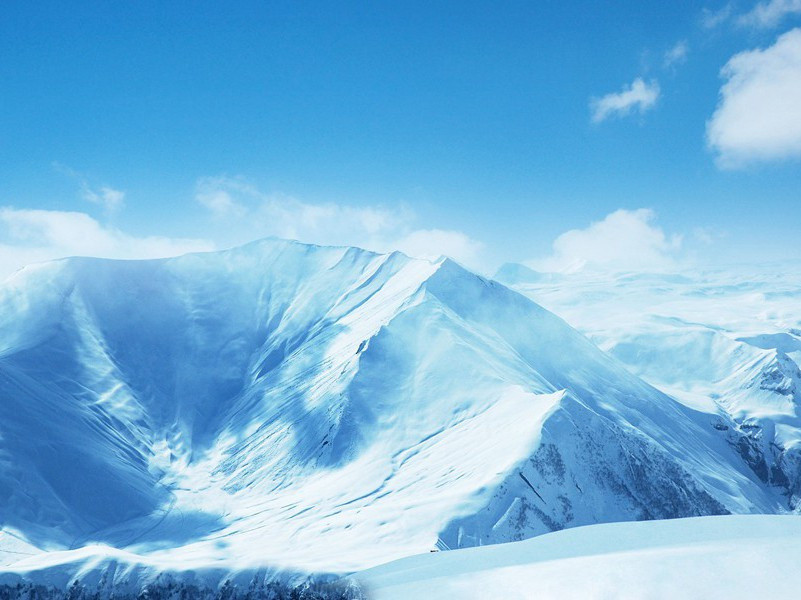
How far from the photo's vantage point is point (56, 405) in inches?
6954

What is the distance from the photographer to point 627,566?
15.7 meters

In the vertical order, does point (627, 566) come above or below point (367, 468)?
above

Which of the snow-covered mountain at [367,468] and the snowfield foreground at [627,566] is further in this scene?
the snow-covered mountain at [367,468]

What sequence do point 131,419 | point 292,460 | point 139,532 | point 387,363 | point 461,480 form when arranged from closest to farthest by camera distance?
point 461,480 < point 139,532 < point 292,460 < point 387,363 < point 131,419

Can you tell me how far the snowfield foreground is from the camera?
14.2 meters

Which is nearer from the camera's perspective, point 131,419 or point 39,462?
point 39,462

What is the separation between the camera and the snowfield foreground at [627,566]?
14.2m

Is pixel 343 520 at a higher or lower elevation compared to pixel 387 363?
lower

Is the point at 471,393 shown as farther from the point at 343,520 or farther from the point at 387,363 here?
the point at 343,520

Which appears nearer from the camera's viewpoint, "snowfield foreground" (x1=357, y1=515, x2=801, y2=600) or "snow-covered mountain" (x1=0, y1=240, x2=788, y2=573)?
"snowfield foreground" (x1=357, y1=515, x2=801, y2=600)

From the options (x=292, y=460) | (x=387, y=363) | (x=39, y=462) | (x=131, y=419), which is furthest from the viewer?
(x=131, y=419)

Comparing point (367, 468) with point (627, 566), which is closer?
point (627, 566)

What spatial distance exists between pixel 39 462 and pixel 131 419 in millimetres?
50504

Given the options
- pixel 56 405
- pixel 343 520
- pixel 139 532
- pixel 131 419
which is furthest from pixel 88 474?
pixel 343 520
